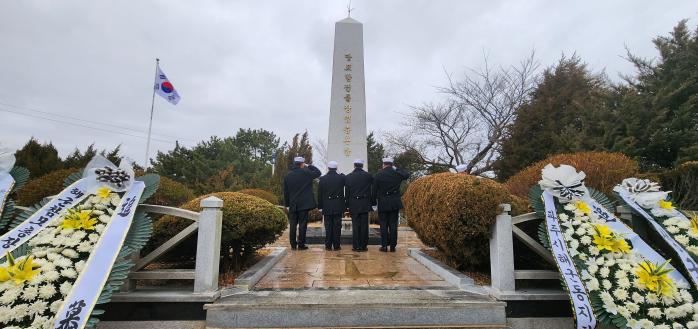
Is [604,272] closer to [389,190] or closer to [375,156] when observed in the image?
[389,190]

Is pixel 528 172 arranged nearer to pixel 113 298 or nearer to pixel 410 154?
pixel 113 298

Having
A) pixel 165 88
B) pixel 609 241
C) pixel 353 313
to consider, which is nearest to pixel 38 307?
pixel 353 313

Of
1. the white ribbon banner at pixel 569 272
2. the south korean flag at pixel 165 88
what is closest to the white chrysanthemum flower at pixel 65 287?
the white ribbon banner at pixel 569 272

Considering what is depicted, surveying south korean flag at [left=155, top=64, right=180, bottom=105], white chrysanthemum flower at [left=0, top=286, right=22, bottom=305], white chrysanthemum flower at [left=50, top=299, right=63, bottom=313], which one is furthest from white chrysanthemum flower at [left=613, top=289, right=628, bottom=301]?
south korean flag at [left=155, top=64, right=180, bottom=105]

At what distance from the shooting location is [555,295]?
3020 millimetres

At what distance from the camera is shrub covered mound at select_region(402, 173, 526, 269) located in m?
3.37

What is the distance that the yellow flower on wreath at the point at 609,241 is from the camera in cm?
301

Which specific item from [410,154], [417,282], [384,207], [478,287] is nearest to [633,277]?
[478,287]

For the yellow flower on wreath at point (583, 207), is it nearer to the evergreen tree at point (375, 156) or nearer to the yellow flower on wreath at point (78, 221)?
the yellow flower on wreath at point (78, 221)

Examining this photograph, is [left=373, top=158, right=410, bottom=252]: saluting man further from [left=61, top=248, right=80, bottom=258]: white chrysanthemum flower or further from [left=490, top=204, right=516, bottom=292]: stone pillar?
[left=61, top=248, right=80, bottom=258]: white chrysanthemum flower

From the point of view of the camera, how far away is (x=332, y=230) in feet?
21.9

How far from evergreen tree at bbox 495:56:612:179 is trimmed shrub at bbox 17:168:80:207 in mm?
14760

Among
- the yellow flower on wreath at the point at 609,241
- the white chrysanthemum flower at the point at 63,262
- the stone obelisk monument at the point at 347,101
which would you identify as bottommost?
the white chrysanthemum flower at the point at 63,262

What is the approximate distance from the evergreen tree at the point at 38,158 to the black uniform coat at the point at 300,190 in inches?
180
